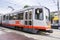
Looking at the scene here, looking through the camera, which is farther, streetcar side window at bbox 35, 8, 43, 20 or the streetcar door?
the streetcar door

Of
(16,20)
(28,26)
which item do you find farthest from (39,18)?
(16,20)

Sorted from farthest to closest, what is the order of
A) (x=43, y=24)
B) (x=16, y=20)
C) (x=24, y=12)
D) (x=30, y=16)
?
(x=16, y=20), (x=24, y=12), (x=30, y=16), (x=43, y=24)

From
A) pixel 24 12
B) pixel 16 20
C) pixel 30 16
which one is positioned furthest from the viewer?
pixel 16 20

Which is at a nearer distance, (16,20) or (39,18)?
(39,18)

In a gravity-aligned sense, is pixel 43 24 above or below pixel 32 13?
below

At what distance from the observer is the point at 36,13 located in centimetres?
1742

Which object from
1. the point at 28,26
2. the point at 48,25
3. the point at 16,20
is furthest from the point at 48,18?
the point at 16,20

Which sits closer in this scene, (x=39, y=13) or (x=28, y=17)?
(x=39, y=13)

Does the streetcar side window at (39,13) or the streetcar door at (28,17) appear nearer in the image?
the streetcar side window at (39,13)

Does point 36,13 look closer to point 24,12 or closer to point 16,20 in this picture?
point 24,12

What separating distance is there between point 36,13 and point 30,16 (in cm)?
89

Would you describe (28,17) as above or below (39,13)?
below

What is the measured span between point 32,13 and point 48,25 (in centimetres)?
220

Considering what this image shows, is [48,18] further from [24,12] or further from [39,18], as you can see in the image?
[24,12]
